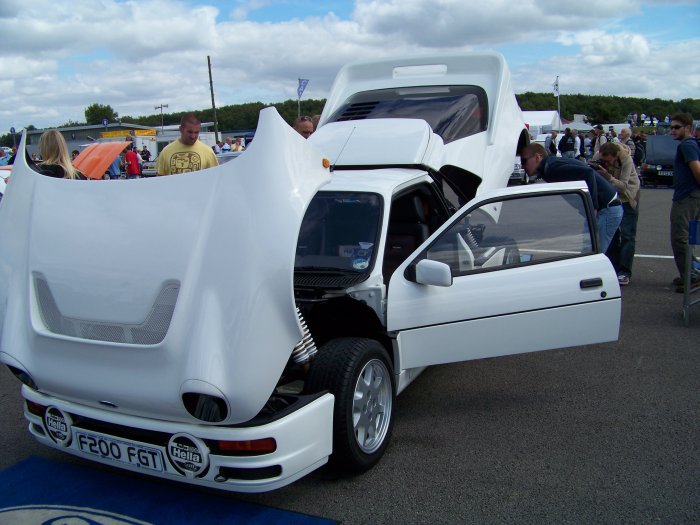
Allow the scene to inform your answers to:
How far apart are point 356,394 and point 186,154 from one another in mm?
3204

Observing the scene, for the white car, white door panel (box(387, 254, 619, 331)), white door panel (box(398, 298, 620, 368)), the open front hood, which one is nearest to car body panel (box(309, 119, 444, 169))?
the white car

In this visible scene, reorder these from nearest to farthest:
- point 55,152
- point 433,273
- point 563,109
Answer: point 433,273 < point 55,152 < point 563,109

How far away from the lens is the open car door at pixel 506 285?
3727mm

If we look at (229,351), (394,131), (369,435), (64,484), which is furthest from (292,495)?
(394,131)

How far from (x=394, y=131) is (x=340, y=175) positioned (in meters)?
0.76

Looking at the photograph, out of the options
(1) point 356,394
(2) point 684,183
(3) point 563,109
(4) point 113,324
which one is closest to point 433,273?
(1) point 356,394

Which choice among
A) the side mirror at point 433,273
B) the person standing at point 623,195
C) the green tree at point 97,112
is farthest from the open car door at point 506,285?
the green tree at point 97,112

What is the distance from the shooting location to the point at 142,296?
2.93m

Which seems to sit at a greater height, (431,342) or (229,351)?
(229,351)

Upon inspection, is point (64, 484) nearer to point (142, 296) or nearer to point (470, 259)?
point (142, 296)

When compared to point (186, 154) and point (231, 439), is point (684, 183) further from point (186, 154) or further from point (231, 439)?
point (231, 439)

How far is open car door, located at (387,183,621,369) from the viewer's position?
373 cm

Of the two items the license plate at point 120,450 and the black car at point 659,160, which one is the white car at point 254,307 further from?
the black car at point 659,160

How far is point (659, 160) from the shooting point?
19922 millimetres
